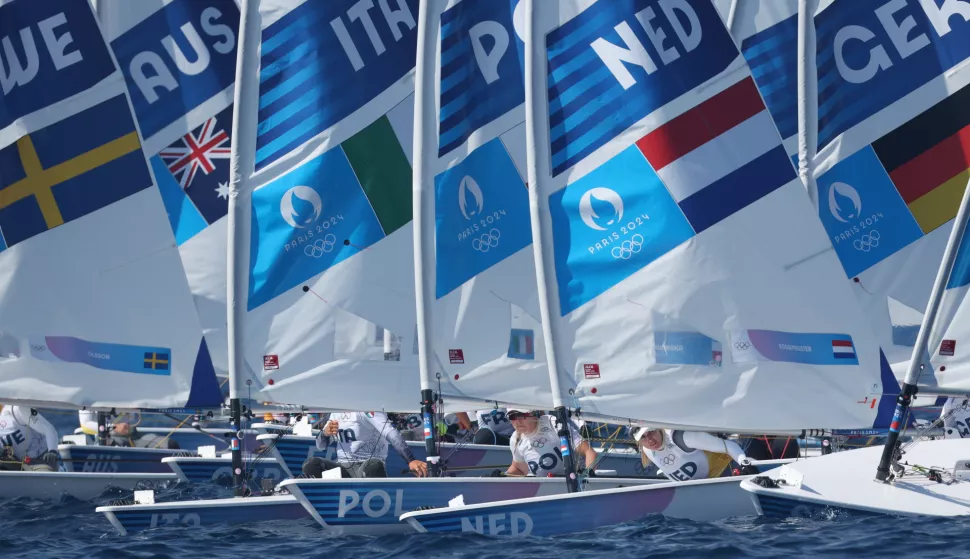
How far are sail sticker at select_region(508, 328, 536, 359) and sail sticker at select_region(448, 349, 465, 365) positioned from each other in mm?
466

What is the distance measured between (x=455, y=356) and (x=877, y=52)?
646 centimetres

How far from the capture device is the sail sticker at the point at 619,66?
41.2ft

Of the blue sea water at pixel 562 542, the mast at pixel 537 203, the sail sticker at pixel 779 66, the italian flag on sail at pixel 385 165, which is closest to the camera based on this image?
the blue sea water at pixel 562 542

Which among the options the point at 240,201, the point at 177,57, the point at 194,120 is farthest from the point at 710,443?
the point at 177,57

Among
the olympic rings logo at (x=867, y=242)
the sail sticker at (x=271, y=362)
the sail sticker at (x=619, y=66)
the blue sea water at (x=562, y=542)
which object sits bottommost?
the blue sea water at (x=562, y=542)

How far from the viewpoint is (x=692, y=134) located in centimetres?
1256

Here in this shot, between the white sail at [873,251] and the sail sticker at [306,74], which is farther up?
the sail sticker at [306,74]

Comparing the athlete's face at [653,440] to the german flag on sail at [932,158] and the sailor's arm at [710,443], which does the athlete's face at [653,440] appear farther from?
the german flag on sail at [932,158]

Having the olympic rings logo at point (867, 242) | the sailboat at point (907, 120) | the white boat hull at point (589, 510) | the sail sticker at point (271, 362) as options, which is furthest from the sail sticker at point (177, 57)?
the white boat hull at point (589, 510)

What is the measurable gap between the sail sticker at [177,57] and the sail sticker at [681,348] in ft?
28.4

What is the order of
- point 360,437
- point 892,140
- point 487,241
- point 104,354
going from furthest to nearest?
point 892,140 < point 360,437 < point 104,354 < point 487,241

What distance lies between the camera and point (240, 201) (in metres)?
14.4

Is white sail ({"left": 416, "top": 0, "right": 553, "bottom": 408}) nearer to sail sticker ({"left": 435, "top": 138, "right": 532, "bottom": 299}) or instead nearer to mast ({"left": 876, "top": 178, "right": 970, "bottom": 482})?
sail sticker ({"left": 435, "top": 138, "right": 532, "bottom": 299})

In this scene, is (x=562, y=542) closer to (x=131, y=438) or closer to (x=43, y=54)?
(x=43, y=54)
